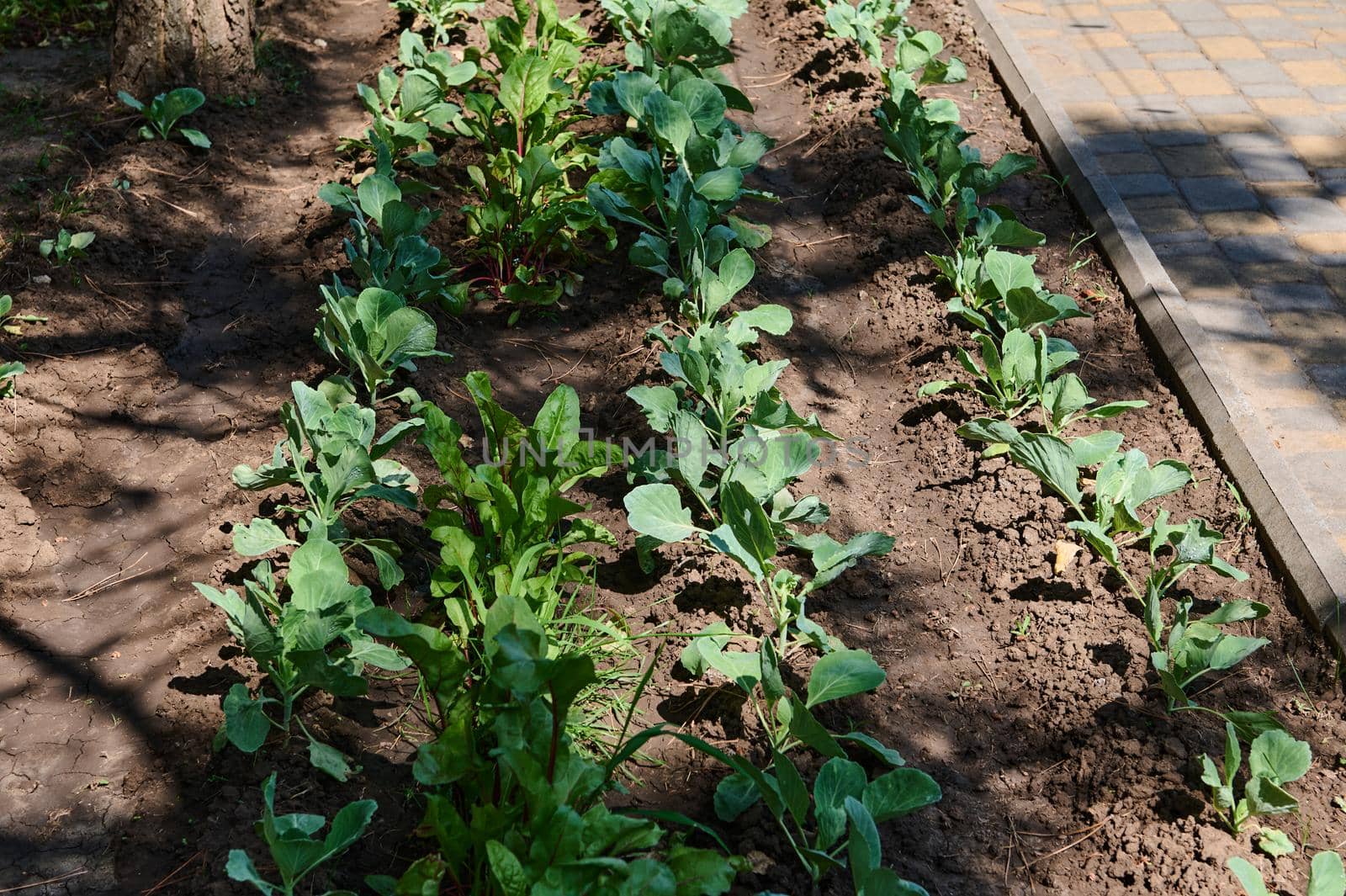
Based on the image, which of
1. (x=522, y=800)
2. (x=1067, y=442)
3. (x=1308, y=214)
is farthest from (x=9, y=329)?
(x=1308, y=214)

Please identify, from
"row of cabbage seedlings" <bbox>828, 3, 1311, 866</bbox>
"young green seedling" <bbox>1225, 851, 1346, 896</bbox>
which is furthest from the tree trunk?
"young green seedling" <bbox>1225, 851, 1346, 896</bbox>

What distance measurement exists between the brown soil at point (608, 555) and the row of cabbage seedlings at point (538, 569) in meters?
0.14

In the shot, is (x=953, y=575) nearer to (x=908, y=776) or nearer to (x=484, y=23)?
(x=908, y=776)

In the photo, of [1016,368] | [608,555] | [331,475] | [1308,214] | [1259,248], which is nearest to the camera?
[331,475]

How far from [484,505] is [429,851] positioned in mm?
816

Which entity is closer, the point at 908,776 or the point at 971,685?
the point at 908,776

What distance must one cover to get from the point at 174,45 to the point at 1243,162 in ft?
15.3

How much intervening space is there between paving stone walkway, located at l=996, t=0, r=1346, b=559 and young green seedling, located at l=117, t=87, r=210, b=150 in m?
3.82

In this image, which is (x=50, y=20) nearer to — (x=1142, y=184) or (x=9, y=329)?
(x=9, y=329)

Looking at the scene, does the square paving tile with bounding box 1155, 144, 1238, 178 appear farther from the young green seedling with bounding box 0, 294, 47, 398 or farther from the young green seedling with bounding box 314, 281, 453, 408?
the young green seedling with bounding box 0, 294, 47, 398

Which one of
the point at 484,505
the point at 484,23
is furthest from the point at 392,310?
the point at 484,23

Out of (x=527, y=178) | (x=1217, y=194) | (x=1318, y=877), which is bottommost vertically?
(x=1318, y=877)

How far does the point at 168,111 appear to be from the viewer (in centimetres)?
464

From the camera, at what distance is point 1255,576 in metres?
3.14
